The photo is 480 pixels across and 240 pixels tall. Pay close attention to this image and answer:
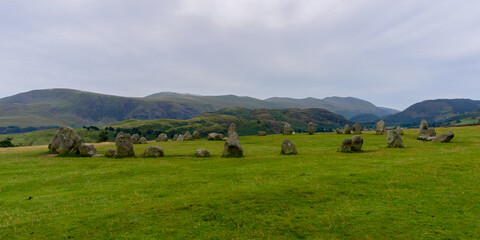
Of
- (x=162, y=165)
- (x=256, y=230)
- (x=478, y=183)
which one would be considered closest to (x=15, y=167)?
(x=162, y=165)

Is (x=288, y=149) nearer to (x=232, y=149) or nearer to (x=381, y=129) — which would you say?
(x=232, y=149)

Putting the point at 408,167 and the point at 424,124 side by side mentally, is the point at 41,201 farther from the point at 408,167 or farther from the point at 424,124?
the point at 424,124

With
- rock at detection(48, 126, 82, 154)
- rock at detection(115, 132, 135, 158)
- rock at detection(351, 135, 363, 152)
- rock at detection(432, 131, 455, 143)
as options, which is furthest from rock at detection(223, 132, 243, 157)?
rock at detection(432, 131, 455, 143)

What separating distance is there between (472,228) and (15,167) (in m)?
34.5

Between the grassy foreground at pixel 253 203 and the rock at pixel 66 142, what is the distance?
47.5 ft

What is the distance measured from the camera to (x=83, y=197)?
13.6 meters

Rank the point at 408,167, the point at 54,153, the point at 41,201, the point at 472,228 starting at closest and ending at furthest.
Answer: the point at 472,228 → the point at 41,201 → the point at 408,167 → the point at 54,153

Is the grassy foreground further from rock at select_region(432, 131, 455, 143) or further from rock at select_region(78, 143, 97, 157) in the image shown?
rock at select_region(432, 131, 455, 143)

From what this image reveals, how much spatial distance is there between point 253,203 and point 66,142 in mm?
32897

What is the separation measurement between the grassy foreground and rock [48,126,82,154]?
14.5 meters

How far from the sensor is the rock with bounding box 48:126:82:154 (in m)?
33.0

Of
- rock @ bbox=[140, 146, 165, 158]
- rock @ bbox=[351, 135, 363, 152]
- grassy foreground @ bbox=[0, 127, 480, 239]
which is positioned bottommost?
grassy foreground @ bbox=[0, 127, 480, 239]

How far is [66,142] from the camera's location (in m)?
33.4


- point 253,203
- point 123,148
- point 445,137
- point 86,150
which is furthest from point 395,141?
point 86,150
